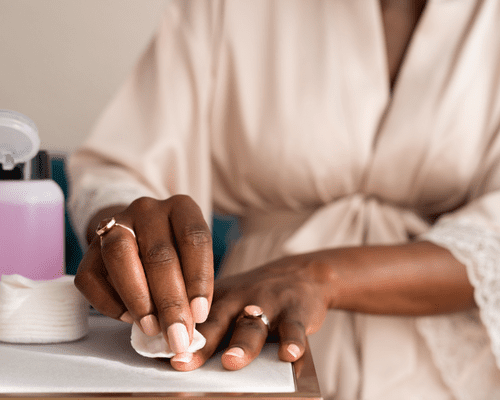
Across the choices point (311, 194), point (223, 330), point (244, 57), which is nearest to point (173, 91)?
point (244, 57)

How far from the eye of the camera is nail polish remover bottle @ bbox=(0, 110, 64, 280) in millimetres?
381

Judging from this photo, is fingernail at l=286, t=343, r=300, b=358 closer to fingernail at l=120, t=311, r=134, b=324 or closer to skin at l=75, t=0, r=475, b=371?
skin at l=75, t=0, r=475, b=371

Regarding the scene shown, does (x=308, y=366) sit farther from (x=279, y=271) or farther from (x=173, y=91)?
(x=173, y=91)

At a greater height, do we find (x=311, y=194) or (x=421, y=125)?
(x=421, y=125)

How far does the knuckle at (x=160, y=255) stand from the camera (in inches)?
12.4

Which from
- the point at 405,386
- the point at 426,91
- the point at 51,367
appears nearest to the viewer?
the point at 51,367

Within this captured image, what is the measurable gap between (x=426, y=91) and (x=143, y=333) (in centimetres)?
52

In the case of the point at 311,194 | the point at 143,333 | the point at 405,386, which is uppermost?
the point at 143,333

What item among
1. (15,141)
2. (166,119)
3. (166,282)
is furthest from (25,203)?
(166,119)

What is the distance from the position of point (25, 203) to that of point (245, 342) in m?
0.20

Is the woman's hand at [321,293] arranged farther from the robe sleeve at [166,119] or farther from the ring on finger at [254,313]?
the robe sleeve at [166,119]

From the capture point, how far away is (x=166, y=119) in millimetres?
694

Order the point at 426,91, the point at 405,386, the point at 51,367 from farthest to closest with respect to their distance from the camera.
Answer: the point at 426,91
the point at 405,386
the point at 51,367

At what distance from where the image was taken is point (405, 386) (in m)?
0.57
